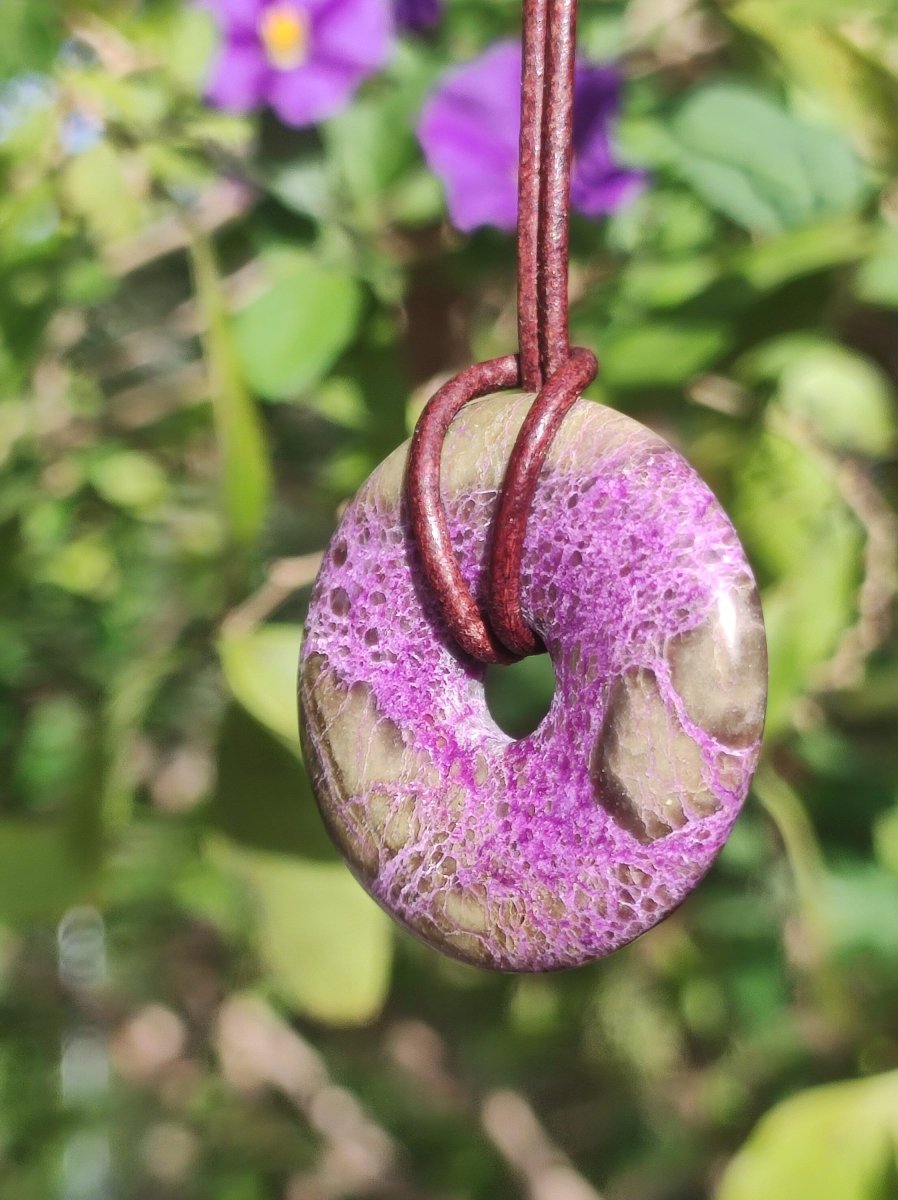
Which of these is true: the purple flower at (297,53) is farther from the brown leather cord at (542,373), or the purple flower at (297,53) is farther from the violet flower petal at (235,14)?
the brown leather cord at (542,373)

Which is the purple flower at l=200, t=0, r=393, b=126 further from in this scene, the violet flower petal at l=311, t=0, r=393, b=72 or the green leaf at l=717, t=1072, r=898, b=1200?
the green leaf at l=717, t=1072, r=898, b=1200

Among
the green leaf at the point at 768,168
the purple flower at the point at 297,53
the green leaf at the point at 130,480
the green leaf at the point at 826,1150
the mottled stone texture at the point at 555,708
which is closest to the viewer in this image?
the mottled stone texture at the point at 555,708

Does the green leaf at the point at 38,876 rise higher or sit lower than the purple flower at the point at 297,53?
lower

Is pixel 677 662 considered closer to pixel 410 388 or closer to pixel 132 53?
pixel 410 388

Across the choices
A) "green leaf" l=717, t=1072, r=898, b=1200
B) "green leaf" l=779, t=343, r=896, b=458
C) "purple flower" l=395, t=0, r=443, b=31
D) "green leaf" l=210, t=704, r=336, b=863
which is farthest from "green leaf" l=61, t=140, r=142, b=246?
"green leaf" l=717, t=1072, r=898, b=1200

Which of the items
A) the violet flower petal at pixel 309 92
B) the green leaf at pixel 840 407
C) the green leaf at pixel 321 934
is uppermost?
the violet flower petal at pixel 309 92

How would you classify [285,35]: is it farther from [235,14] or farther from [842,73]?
[842,73]

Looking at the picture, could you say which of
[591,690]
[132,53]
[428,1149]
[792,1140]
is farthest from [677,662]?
[428,1149]

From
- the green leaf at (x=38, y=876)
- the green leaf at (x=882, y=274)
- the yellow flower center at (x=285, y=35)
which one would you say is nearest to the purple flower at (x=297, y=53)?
the yellow flower center at (x=285, y=35)
